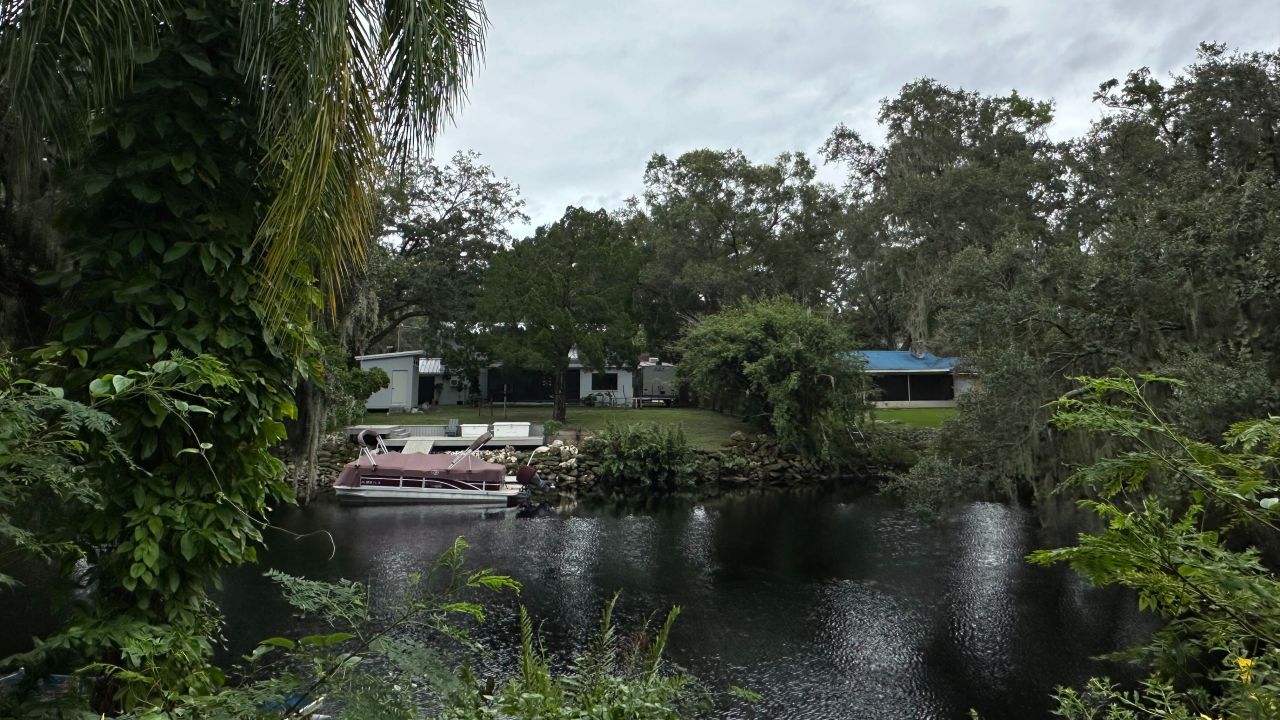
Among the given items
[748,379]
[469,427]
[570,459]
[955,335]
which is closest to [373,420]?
[469,427]

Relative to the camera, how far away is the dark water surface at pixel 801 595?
26.6ft

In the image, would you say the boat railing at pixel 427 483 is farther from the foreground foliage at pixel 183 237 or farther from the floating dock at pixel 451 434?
the foreground foliage at pixel 183 237

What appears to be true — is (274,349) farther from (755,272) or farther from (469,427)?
(755,272)

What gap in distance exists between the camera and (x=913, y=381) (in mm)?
32656

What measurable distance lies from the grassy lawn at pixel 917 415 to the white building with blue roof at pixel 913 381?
91cm

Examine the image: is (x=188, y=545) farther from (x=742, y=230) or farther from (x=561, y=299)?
(x=742, y=230)

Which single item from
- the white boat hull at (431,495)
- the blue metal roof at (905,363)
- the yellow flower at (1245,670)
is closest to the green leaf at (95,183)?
the yellow flower at (1245,670)

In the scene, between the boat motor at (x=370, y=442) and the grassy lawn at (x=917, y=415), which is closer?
the boat motor at (x=370, y=442)

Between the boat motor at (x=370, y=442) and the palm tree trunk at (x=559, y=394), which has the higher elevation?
the palm tree trunk at (x=559, y=394)

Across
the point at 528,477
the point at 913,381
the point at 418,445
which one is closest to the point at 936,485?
the point at 528,477

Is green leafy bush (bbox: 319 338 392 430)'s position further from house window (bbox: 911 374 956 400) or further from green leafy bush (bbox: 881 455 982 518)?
house window (bbox: 911 374 956 400)

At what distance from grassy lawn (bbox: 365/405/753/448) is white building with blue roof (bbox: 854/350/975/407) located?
817 cm

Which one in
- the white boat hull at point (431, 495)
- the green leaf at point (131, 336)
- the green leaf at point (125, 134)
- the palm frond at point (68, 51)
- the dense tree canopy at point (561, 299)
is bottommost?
the white boat hull at point (431, 495)

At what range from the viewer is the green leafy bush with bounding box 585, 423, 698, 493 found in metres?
21.7
